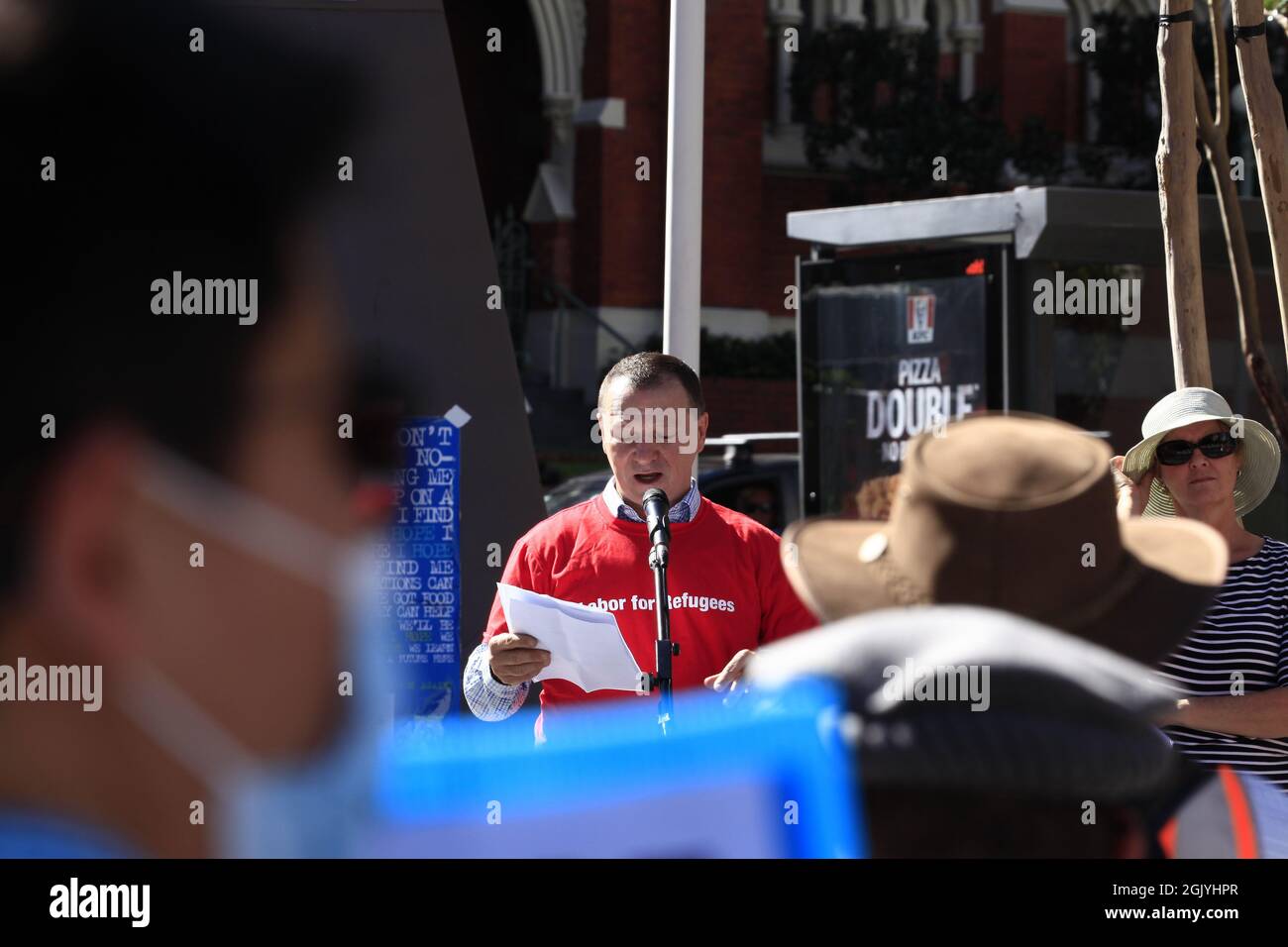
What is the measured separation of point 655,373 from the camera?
12.0 ft

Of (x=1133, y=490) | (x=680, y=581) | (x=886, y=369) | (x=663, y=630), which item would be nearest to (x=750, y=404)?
(x=886, y=369)

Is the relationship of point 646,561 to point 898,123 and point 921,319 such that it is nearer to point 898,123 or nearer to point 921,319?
point 921,319

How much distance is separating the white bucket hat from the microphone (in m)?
1.36

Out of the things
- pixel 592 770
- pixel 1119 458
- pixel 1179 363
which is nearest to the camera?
pixel 592 770

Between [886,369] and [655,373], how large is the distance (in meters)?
5.56

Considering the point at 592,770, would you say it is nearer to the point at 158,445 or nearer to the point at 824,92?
the point at 158,445

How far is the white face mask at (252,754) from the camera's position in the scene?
134 cm

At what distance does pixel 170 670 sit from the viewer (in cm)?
136

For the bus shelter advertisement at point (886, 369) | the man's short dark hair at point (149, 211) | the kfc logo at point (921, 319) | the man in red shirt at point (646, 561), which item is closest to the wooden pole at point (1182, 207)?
the man in red shirt at point (646, 561)

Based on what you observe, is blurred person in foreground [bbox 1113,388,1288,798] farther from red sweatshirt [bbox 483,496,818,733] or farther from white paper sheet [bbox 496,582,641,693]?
white paper sheet [bbox 496,582,641,693]

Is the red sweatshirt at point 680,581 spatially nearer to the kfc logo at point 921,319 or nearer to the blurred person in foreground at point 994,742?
the blurred person in foreground at point 994,742

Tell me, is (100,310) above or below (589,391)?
below

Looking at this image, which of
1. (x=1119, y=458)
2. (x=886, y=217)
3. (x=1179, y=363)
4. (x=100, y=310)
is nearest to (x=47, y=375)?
(x=100, y=310)
